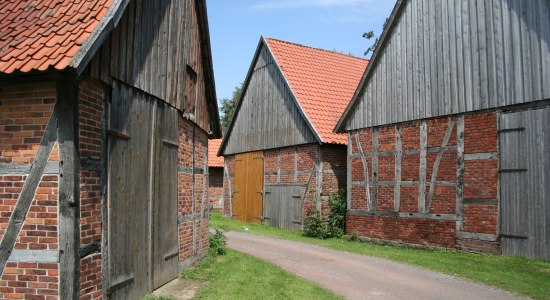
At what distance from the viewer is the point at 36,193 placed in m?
5.30

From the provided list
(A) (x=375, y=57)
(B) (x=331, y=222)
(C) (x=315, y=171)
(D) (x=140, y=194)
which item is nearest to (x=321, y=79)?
(C) (x=315, y=171)

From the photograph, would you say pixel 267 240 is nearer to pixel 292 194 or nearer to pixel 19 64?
pixel 292 194

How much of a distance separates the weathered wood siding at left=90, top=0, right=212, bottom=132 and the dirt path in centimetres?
381

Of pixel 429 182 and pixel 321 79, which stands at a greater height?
pixel 321 79

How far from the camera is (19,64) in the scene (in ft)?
16.8

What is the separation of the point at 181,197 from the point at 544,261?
25.0 feet

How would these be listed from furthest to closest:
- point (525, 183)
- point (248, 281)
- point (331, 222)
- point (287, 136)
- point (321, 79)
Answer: point (321, 79) < point (287, 136) < point (331, 222) < point (525, 183) < point (248, 281)

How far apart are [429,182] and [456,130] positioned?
1631mm

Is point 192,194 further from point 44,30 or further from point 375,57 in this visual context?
point 375,57

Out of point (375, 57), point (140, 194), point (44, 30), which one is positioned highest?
point (375, 57)

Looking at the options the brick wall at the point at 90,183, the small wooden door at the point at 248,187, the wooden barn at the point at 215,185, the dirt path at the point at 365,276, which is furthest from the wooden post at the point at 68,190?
the wooden barn at the point at 215,185

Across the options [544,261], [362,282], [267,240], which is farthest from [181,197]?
[544,261]

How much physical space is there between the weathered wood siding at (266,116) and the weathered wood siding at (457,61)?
12.1ft

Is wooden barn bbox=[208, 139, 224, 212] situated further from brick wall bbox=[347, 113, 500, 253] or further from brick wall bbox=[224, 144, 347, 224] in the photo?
brick wall bbox=[347, 113, 500, 253]
